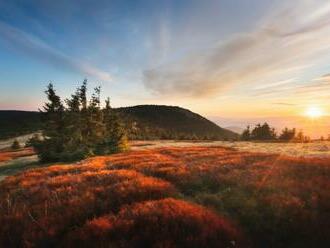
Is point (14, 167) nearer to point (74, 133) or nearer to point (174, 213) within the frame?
point (74, 133)

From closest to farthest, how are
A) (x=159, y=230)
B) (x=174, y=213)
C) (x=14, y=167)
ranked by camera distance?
1. (x=159, y=230)
2. (x=174, y=213)
3. (x=14, y=167)

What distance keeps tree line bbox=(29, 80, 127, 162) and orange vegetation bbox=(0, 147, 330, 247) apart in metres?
18.6

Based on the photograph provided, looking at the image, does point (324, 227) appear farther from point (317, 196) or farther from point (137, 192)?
point (137, 192)

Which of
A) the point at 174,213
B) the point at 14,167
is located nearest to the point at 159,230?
the point at 174,213

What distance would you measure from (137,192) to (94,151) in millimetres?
25622

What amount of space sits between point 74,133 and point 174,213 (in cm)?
2711

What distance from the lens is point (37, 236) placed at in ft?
24.3

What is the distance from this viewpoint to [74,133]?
3281 cm

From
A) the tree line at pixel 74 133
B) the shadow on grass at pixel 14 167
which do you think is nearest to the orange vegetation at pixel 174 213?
the shadow on grass at pixel 14 167

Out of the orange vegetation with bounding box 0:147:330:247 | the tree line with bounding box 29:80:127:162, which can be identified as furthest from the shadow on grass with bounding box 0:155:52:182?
the orange vegetation with bounding box 0:147:330:247

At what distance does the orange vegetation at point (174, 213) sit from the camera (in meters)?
7.12

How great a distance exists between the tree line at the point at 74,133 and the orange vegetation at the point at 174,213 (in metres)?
18.6

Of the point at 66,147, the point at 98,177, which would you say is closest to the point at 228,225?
the point at 98,177

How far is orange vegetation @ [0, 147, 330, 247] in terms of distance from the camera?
23.4ft
